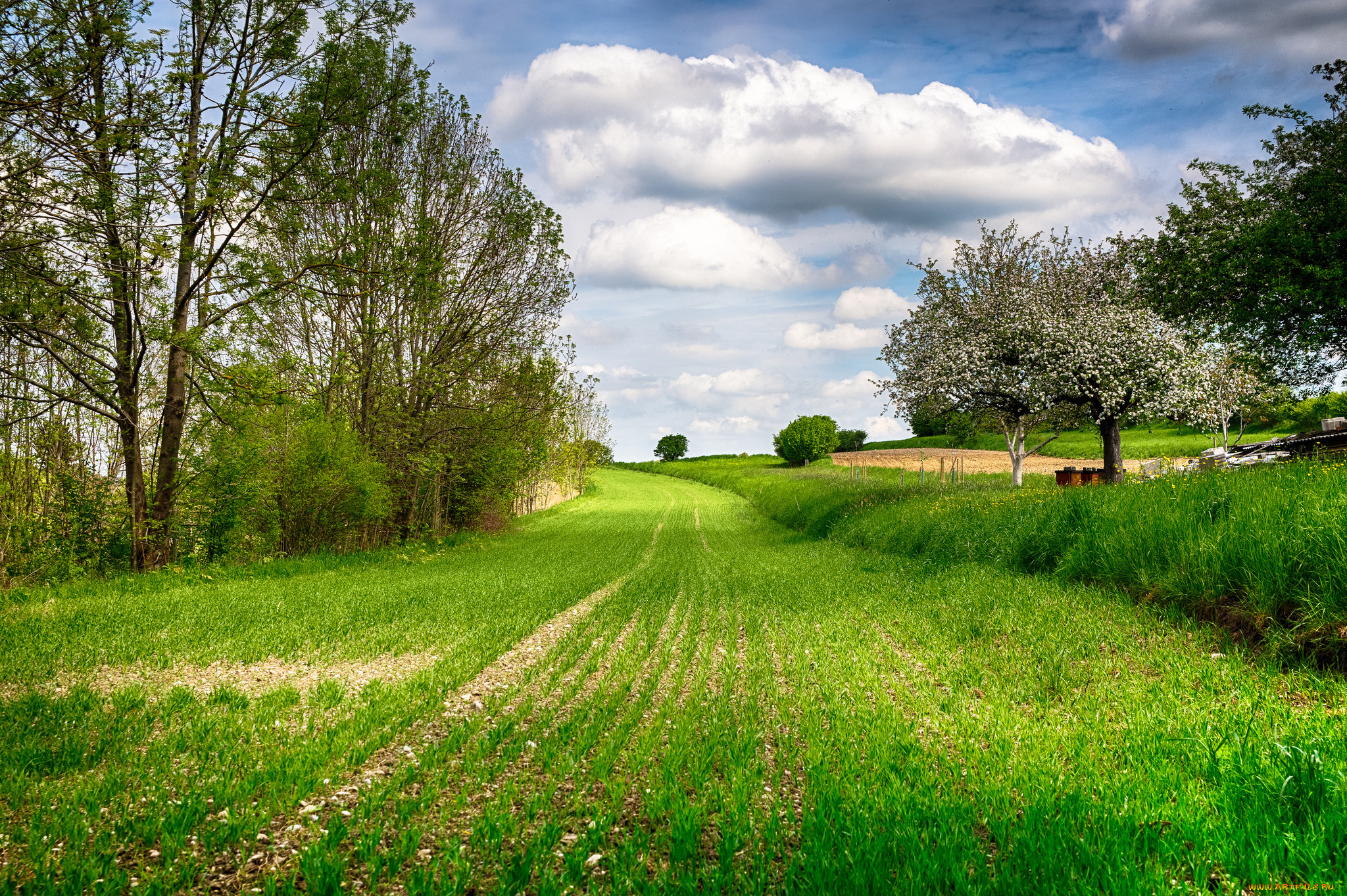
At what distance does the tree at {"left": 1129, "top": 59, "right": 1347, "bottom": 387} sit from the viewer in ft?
55.4

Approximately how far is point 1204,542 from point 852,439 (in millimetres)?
85108

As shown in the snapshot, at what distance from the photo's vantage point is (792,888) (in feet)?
11.2

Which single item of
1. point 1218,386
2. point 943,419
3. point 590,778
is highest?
point 1218,386

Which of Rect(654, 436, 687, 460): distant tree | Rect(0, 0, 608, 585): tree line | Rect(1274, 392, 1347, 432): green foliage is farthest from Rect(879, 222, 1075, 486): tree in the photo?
Rect(654, 436, 687, 460): distant tree

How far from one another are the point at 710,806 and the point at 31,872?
3.93m

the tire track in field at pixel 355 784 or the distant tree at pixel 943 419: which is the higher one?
the distant tree at pixel 943 419

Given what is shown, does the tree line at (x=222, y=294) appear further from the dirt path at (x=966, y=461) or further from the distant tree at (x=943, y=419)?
the dirt path at (x=966, y=461)

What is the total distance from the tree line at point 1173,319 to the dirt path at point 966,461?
1847cm

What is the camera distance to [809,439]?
77.5 meters

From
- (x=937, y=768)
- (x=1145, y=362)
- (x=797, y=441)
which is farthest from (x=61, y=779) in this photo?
(x=797, y=441)

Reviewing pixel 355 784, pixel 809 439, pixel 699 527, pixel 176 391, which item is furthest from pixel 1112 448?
pixel 809 439

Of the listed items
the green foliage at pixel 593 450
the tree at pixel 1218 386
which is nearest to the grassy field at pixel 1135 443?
the tree at pixel 1218 386

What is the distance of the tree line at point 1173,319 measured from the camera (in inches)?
687

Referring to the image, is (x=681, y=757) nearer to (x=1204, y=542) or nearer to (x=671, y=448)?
(x=1204, y=542)
